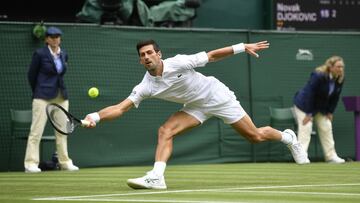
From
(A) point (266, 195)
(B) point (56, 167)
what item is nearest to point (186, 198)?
(A) point (266, 195)

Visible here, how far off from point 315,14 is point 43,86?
6447 mm

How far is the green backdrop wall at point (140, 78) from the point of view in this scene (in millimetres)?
16750

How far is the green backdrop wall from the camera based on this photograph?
16750 millimetres

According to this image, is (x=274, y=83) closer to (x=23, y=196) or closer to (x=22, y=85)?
(x=22, y=85)

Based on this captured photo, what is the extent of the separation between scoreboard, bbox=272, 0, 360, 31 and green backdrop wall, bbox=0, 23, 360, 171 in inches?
8.8

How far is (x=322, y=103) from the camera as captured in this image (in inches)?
713

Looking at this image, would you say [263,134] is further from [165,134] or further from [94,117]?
[94,117]

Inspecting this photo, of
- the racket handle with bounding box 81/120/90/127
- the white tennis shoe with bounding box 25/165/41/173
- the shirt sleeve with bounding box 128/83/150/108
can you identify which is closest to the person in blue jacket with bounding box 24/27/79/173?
the white tennis shoe with bounding box 25/165/41/173

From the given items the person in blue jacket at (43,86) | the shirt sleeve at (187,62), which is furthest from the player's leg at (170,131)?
the person in blue jacket at (43,86)

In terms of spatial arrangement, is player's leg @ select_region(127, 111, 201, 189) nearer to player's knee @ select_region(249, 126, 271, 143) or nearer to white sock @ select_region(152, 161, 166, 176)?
white sock @ select_region(152, 161, 166, 176)

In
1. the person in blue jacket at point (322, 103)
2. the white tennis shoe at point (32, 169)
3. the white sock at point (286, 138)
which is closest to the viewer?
the white sock at point (286, 138)

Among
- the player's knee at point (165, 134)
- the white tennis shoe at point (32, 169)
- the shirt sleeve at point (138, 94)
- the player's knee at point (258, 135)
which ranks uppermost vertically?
the shirt sleeve at point (138, 94)

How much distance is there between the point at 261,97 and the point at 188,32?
1984mm

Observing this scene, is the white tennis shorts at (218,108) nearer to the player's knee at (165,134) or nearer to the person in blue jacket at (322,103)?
the player's knee at (165,134)
